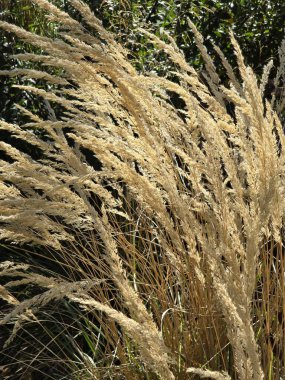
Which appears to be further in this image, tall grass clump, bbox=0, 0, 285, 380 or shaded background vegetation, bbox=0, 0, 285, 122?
shaded background vegetation, bbox=0, 0, 285, 122

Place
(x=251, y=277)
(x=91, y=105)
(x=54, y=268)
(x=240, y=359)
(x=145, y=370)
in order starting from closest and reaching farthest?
(x=240, y=359)
(x=251, y=277)
(x=91, y=105)
(x=145, y=370)
(x=54, y=268)

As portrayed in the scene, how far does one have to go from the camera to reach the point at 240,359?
1669 millimetres

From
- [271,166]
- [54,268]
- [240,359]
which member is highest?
[271,166]

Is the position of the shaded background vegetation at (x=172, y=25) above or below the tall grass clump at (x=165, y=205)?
above

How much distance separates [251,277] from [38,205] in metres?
0.78

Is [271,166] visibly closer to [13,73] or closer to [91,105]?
[91,105]

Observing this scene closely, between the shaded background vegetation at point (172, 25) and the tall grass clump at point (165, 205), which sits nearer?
the tall grass clump at point (165, 205)

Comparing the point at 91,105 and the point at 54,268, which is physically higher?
the point at 91,105

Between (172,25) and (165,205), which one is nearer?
(165,205)

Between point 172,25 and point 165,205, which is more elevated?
point 172,25

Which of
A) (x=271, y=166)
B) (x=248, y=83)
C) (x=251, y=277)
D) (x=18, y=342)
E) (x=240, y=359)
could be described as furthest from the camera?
(x=18, y=342)

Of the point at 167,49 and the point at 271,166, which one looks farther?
the point at 167,49

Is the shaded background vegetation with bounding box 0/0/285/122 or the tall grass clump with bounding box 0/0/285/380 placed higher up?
the shaded background vegetation with bounding box 0/0/285/122

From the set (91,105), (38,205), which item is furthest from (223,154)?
(38,205)
